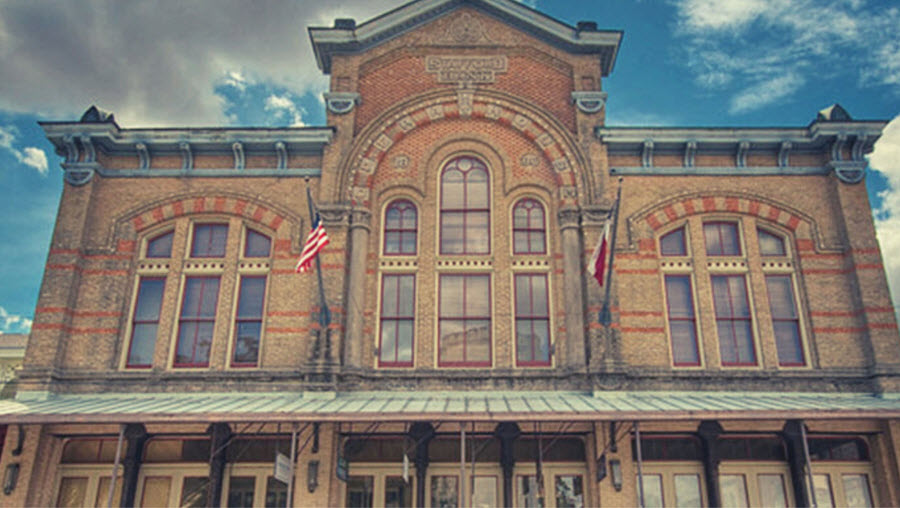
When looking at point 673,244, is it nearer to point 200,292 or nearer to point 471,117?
point 471,117

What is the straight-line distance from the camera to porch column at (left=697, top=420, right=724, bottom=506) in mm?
14344

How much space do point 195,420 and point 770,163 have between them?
15.2 metres

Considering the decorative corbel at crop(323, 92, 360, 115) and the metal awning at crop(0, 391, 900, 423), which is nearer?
the metal awning at crop(0, 391, 900, 423)

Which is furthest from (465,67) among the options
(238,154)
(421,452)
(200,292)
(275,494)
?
(275,494)

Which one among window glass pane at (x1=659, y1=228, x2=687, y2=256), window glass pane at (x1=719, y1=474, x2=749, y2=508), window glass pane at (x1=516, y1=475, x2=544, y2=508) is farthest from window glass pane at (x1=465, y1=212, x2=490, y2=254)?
window glass pane at (x1=719, y1=474, x2=749, y2=508)

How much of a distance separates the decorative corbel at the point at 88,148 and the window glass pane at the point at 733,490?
57.1 feet

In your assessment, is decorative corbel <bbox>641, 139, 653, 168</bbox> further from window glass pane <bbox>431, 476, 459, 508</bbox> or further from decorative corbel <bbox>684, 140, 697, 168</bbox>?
window glass pane <bbox>431, 476, 459, 508</bbox>

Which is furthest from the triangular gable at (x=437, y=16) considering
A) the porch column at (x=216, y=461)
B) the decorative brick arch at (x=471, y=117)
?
the porch column at (x=216, y=461)

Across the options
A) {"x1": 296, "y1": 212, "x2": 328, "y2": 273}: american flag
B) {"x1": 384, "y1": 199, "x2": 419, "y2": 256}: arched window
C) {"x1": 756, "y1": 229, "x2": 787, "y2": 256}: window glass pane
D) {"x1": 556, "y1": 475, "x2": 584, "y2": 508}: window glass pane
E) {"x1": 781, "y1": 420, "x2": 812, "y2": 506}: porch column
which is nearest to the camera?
{"x1": 296, "y1": 212, "x2": 328, "y2": 273}: american flag

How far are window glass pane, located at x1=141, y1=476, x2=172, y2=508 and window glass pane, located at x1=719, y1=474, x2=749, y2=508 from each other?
12.5 meters

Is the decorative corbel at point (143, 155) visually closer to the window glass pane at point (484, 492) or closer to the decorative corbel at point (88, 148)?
the decorative corbel at point (88, 148)

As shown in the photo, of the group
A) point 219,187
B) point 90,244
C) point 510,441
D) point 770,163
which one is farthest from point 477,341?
point 90,244

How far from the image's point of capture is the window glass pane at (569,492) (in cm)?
1456

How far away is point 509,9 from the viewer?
18.5 metres
